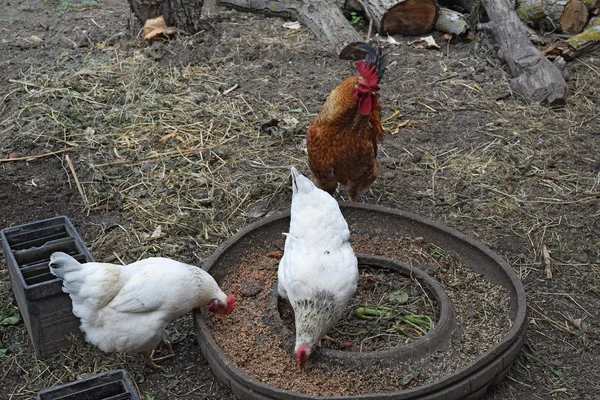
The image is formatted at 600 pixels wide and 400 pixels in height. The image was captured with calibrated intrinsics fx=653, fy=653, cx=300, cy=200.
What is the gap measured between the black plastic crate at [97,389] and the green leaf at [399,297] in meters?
1.71

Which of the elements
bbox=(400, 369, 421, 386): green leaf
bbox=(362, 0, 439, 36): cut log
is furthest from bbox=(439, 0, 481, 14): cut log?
bbox=(400, 369, 421, 386): green leaf

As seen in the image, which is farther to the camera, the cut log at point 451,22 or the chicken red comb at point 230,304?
the cut log at point 451,22

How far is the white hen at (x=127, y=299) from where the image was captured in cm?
336

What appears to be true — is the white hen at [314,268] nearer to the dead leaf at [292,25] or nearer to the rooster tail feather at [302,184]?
the rooster tail feather at [302,184]

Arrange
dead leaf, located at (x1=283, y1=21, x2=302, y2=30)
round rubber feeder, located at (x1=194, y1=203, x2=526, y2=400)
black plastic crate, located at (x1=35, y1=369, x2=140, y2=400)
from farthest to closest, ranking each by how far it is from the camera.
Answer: dead leaf, located at (x1=283, y1=21, x2=302, y2=30)
round rubber feeder, located at (x1=194, y1=203, x2=526, y2=400)
black plastic crate, located at (x1=35, y1=369, x2=140, y2=400)

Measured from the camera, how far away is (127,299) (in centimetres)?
343

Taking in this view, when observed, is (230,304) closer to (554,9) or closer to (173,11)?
(173,11)

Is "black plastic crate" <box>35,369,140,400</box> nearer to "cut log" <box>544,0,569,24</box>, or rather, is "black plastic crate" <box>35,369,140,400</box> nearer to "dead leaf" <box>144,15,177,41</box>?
"dead leaf" <box>144,15,177,41</box>

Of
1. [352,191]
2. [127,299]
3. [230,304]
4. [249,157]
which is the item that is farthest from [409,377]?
[249,157]

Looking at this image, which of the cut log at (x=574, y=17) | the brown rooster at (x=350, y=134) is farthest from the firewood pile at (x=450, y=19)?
the brown rooster at (x=350, y=134)

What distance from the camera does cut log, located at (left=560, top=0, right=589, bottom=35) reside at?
297 inches

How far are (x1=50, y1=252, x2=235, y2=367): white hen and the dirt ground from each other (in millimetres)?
328

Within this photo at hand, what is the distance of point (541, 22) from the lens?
7809mm

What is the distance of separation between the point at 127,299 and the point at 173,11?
4.96 meters
